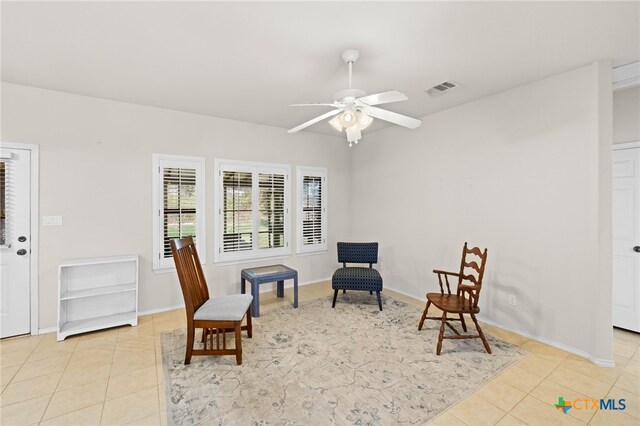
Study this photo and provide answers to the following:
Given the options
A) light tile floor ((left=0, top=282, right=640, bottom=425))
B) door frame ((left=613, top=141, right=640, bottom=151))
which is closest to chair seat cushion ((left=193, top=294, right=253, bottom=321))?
light tile floor ((left=0, top=282, right=640, bottom=425))

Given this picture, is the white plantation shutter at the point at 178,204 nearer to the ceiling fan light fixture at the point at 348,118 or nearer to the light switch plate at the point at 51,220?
the light switch plate at the point at 51,220

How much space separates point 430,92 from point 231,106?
98.4 inches

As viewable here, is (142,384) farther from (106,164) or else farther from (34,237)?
(106,164)

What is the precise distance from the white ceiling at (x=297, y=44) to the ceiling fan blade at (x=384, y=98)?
0.49 m

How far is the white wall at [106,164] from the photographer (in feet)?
10.1

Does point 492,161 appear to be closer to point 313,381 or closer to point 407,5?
point 407,5

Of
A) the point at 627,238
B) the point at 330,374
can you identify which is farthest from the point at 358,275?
the point at 627,238

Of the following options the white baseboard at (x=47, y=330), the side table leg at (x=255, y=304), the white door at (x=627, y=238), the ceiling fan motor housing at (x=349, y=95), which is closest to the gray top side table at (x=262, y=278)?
the side table leg at (x=255, y=304)

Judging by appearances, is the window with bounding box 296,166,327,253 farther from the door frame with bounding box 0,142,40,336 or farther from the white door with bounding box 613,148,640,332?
the white door with bounding box 613,148,640,332

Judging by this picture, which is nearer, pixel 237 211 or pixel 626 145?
pixel 626 145

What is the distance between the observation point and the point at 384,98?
2082 millimetres

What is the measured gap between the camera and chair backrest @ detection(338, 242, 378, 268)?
4332 millimetres

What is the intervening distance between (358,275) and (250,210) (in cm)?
195

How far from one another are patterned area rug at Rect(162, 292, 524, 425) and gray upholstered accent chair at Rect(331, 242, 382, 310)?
514 mm
